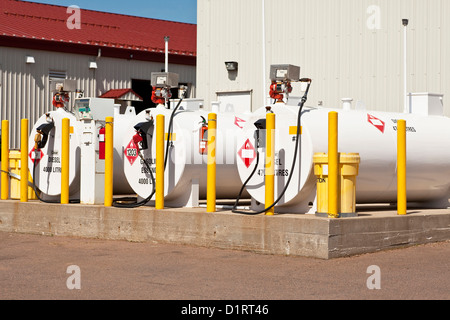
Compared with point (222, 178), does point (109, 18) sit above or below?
above

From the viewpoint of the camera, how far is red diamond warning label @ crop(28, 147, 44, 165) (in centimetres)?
1392

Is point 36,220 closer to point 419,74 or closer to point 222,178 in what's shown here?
point 222,178

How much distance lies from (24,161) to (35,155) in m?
0.74

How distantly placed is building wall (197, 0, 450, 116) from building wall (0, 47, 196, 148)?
7653 millimetres

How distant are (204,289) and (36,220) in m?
5.86

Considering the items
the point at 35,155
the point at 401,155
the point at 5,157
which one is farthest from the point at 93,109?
the point at 401,155

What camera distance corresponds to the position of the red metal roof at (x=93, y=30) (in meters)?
28.9

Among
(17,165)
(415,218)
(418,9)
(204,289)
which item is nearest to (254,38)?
(418,9)

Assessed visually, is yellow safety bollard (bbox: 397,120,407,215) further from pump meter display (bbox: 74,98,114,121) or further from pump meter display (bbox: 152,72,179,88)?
pump meter display (bbox: 74,98,114,121)

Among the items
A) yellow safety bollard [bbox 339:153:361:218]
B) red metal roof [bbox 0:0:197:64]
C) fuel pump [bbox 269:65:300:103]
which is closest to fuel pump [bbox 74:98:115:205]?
fuel pump [bbox 269:65:300:103]

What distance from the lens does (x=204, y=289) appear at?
782 cm

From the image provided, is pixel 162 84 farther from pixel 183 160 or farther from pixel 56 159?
pixel 56 159

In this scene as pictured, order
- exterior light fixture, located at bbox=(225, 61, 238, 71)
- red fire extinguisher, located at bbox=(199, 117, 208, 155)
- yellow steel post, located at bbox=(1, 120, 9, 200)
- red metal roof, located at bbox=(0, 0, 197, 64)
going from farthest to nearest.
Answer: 1. red metal roof, located at bbox=(0, 0, 197, 64)
2. exterior light fixture, located at bbox=(225, 61, 238, 71)
3. yellow steel post, located at bbox=(1, 120, 9, 200)
4. red fire extinguisher, located at bbox=(199, 117, 208, 155)
